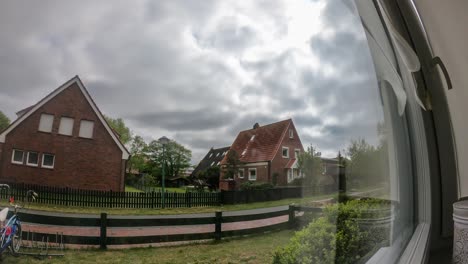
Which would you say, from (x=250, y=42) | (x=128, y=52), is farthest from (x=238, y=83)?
(x=128, y=52)

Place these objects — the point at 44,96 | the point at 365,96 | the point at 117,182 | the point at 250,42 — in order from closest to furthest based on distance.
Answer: the point at 44,96
the point at 117,182
the point at 250,42
the point at 365,96

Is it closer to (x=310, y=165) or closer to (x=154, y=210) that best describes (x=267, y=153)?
(x=310, y=165)

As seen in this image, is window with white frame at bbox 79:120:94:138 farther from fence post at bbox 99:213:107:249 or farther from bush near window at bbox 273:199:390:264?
bush near window at bbox 273:199:390:264

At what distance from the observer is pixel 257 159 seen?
64cm

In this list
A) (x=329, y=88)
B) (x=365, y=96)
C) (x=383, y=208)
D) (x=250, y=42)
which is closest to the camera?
(x=250, y=42)

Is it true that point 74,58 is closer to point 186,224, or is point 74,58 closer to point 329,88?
point 186,224

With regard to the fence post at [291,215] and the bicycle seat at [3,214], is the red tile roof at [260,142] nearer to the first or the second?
the fence post at [291,215]

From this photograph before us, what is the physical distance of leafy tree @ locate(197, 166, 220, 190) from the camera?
55cm

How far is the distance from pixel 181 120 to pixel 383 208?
1.50m

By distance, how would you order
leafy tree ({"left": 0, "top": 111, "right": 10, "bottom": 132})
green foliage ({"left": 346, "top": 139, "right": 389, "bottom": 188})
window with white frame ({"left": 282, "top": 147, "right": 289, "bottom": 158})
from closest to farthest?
leafy tree ({"left": 0, "top": 111, "right": 10, "bottom": 132}) → window with white frame ({"left": 282, "top": 147, "right": 289, "bottom": 158}) → green foliage ({"left": 346, "top": 139, "right": 389, "bottom": 188})

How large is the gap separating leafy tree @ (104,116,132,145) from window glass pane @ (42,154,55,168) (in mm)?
85

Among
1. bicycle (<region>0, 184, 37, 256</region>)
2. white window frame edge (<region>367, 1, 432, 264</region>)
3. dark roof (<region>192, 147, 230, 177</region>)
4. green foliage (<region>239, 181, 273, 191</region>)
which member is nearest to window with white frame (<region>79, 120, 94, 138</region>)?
bicycle (<region>0, 184, 37, 256</region>)

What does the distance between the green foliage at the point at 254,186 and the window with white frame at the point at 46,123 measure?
1.21 ft

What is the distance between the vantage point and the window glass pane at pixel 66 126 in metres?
0.34
